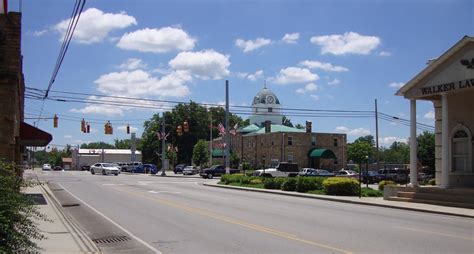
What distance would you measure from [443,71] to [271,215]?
1237 cm

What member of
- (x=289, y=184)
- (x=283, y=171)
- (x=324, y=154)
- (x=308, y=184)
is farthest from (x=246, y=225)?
(x=324, y=154)

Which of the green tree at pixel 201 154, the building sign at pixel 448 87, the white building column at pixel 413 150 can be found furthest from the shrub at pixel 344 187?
the green tree at pixel 201 154

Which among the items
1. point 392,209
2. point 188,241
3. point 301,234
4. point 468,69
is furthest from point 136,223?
point 468,69

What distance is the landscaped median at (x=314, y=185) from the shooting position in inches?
1177

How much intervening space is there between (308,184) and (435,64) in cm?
1128

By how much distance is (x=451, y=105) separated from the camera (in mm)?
27406

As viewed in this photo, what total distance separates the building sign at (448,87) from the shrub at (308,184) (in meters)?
9.51

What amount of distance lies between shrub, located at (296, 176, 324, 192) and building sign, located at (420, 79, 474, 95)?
9505 millimetres

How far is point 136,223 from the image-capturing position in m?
16.1

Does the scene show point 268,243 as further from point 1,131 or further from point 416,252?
point 1,131

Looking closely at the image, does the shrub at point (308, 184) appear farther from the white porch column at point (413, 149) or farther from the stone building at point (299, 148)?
the stone building at point (299, 148)

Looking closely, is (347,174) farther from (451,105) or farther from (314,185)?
(451,105)

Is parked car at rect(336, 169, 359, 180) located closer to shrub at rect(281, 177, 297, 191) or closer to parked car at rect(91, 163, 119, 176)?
shrub at rect(281, 177, 297, 191)

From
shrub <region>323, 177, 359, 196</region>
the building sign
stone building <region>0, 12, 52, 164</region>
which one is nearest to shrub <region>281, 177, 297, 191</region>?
shrub <region>323, 177, 359, 196</region>
